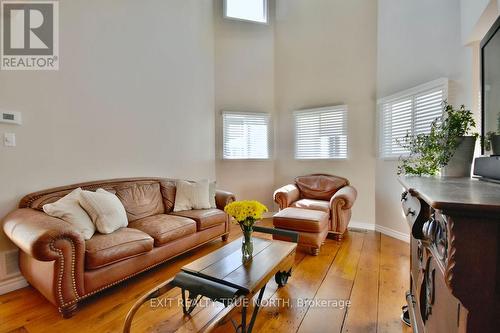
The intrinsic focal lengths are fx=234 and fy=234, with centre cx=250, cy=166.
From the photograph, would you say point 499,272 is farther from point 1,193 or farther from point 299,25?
point 299,25

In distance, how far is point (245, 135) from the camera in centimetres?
441

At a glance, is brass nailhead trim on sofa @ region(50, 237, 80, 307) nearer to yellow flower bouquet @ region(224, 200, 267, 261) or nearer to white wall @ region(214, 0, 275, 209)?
yellow flower bouquet @ region(224, 200, 267, 261)

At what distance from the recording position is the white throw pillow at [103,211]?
A: 6.94ft

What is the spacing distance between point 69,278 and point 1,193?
→ 1115 mm

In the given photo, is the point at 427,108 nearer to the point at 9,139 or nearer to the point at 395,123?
the point at 395,123

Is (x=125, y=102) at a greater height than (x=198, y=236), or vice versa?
(x=125, y=102)

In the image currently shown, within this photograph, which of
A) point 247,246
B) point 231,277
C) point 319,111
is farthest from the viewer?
point 319,111

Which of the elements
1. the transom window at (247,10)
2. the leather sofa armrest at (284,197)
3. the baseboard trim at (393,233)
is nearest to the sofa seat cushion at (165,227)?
the leather sofa armrest at (284,197)

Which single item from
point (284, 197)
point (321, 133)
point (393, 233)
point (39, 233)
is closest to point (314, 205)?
point (284, 197)

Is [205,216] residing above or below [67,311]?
above

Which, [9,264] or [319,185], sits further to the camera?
[319,185]

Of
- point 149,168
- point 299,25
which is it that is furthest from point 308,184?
point 299,25

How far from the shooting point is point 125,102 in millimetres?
2984

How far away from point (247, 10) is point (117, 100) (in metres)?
3.05
